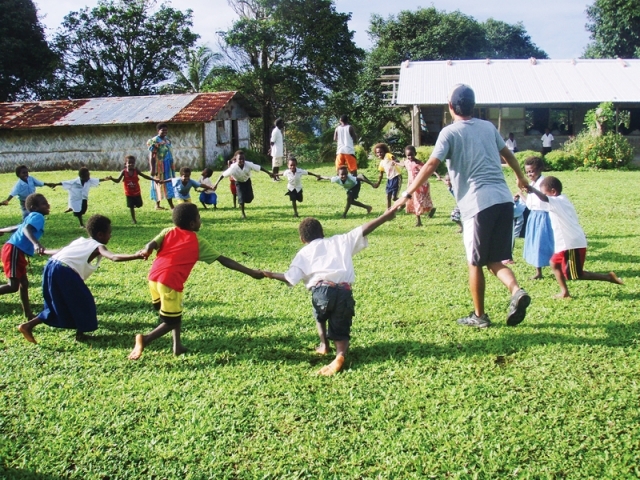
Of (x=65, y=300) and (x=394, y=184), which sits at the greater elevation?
(x=394, y=184)

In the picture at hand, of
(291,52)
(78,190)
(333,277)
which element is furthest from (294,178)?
(291,52)

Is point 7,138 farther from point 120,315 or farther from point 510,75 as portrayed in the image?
point 120,315

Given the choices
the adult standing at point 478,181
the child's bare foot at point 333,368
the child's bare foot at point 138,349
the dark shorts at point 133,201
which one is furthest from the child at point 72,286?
the dark shorts at point 133,201

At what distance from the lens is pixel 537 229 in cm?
561

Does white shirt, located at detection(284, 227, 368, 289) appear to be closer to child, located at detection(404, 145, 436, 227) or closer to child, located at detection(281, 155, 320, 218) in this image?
child, located at detection(404, 145, 436, 227)

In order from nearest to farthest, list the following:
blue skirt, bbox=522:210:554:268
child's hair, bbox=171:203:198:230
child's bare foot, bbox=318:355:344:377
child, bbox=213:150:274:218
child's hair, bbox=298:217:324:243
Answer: child's bare foot, bbox=318:355:344:377, child's hair, bbox=298:217:324:243, child's hair, bbox=171:203:198:230, blue skirt, bbox=522:210:554:268, child, bbox=213:150:274:218

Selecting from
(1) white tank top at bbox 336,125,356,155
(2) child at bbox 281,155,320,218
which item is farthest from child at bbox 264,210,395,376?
(1) white tank top at bbox 336,125,356,155

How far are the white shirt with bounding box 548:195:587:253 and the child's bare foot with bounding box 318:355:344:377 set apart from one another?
8.44ft

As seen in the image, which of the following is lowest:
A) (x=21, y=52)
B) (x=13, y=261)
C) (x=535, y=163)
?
(x=13, y=261)

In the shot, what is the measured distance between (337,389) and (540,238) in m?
2.97

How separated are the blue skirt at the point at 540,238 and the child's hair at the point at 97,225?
13.1ft

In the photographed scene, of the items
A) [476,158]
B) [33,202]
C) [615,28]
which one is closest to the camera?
[476,158]

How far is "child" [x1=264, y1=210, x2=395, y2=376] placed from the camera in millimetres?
3957

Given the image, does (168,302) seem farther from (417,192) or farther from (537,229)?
(417,192)
